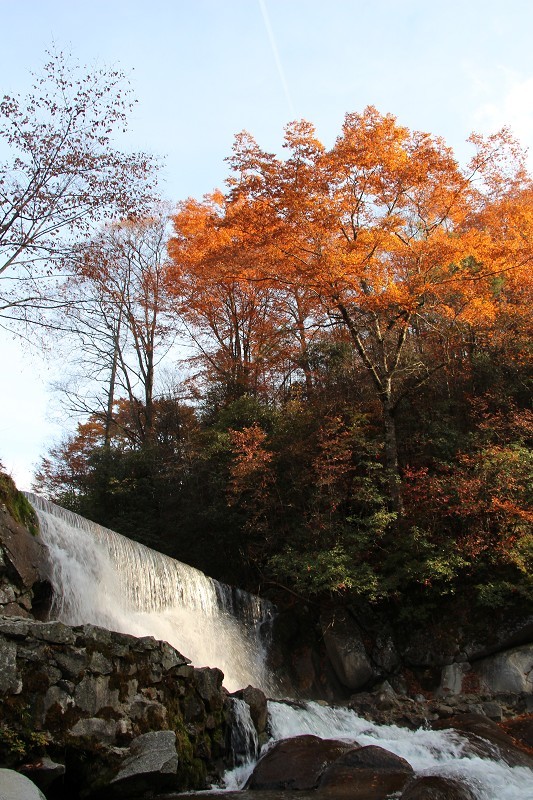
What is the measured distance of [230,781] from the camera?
6.62 meters

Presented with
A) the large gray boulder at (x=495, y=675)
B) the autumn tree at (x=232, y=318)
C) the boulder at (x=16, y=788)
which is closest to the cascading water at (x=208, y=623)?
the boulder at (x=16, y=788)

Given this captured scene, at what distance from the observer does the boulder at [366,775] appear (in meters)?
5.97

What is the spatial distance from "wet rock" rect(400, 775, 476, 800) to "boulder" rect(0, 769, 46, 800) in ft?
10.6

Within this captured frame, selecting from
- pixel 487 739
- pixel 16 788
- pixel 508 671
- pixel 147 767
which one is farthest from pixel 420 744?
pixel 16 788

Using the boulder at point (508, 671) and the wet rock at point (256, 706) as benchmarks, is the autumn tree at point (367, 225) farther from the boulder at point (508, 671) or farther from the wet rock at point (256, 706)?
the wet rock at point (256, 706)

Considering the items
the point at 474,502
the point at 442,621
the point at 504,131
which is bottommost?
the point at 442,621

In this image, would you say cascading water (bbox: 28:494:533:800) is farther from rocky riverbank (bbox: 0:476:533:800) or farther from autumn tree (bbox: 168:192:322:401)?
autumn tree (bbox: 168:192:322:401)

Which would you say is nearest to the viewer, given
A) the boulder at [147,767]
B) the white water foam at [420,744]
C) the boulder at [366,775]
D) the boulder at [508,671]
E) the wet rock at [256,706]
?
the boulder at [147,767]

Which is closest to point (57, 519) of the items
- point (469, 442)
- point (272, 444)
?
point (272, 444)

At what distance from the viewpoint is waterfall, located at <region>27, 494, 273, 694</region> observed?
29.8ft

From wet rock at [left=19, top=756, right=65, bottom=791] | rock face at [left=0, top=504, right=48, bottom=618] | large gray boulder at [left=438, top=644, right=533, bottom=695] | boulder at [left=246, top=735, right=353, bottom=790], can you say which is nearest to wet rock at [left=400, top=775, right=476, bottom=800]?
boulder at [left=246, top=735, right=353, bottom=790]

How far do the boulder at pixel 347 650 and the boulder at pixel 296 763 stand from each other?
4892 millimetres

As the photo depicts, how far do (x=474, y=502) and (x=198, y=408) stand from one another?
9.70 meters

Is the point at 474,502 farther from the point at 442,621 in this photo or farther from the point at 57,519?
the point at 57,519
